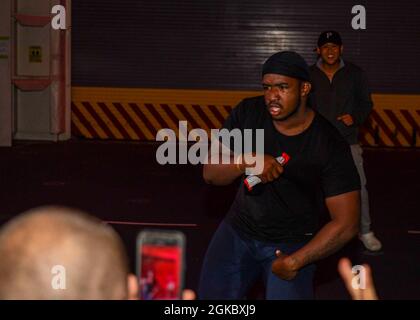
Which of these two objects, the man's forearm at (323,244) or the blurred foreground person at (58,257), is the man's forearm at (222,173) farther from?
the blurred foreground person at (58,257)

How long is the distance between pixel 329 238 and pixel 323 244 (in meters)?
0.05

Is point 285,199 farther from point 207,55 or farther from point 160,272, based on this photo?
point 207,55

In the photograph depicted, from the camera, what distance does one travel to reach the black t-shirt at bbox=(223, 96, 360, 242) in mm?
5262

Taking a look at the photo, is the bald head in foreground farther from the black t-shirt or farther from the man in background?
the man in background

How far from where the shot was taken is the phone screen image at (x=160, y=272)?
3.05 metres

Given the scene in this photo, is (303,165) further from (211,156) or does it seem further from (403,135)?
(403,135)

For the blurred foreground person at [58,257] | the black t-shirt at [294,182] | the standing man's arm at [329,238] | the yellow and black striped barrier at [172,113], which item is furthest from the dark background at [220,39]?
the blurred foreground person at [58,257]

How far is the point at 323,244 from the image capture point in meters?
5.11

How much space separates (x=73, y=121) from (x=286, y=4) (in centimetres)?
445

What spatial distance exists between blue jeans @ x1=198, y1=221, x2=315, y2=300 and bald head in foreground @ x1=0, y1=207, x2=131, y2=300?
3193 millimetres

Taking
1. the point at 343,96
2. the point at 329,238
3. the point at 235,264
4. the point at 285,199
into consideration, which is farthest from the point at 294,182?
the point at 343,96

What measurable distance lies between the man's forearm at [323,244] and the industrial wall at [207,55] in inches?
481

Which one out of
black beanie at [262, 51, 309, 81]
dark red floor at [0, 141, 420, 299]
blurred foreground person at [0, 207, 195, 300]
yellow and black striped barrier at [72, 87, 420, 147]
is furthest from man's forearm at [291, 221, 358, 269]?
yellow and black striped barrier at [72, 87, 420, 147]
